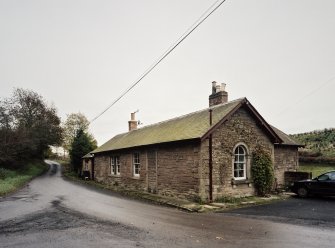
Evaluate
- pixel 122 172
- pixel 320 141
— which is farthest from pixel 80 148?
pixel 320 141

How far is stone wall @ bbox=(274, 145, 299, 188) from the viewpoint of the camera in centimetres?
2145

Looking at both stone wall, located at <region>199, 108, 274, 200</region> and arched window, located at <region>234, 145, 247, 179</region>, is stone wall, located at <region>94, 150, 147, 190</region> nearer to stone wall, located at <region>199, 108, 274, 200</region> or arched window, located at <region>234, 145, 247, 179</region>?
stone wall, located at <region>199, 108, 274, 200</region>

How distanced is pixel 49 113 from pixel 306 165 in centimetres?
4543

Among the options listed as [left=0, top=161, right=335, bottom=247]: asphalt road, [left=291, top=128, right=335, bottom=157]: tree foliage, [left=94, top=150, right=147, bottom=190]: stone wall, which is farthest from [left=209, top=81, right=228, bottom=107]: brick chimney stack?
[left=291, top=128, right=335, bottom=157]: tree foliage

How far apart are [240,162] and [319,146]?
21.9 meters

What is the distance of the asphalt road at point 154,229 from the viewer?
7613 millimetres

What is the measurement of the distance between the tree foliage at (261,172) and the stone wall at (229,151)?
1.01 feet

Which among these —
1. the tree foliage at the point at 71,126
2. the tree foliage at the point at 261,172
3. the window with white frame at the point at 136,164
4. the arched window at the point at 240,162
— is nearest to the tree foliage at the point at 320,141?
the tree foliage at the point at 261,172

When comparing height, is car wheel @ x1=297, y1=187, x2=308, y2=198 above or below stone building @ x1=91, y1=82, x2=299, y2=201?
below

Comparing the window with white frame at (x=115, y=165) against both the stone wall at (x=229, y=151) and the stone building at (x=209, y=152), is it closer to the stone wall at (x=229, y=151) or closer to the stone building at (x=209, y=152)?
the stone building at (x=209, y=152)

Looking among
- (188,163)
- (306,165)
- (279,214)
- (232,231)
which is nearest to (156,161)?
(188,163)

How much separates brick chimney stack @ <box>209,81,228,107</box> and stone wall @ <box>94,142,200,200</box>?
5.09 m

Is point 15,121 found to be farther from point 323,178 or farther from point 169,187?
point 323,178

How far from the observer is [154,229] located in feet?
29.8
